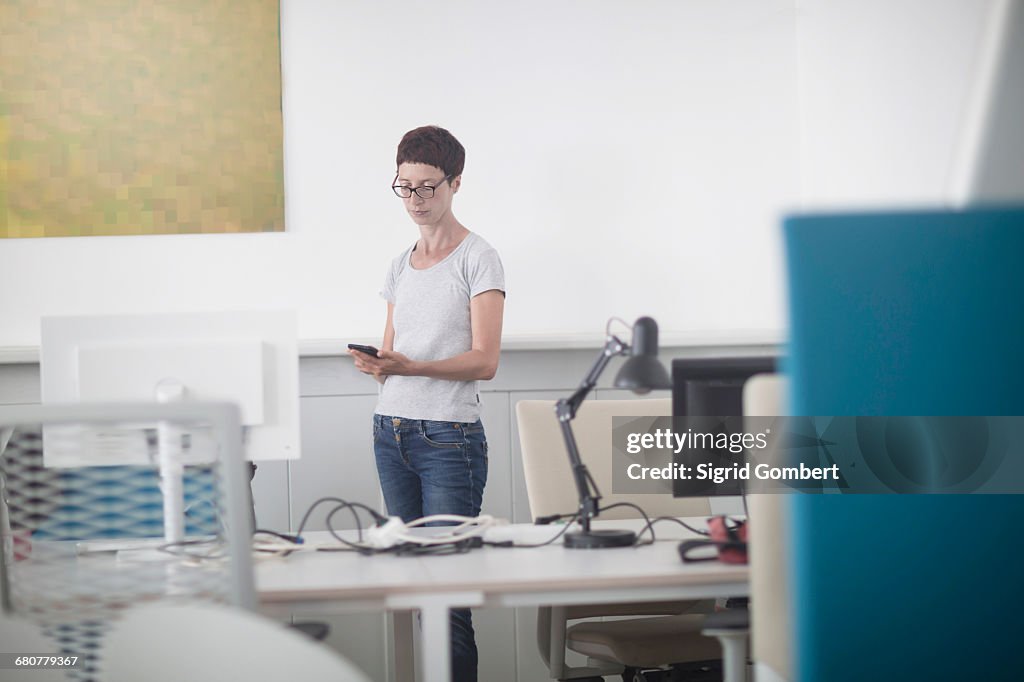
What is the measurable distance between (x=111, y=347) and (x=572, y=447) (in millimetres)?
867

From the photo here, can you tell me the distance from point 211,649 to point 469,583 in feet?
1.42

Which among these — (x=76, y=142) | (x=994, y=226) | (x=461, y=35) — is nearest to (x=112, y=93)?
(x=76, y=142)

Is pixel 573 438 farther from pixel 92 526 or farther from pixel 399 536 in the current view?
pixel 92 526

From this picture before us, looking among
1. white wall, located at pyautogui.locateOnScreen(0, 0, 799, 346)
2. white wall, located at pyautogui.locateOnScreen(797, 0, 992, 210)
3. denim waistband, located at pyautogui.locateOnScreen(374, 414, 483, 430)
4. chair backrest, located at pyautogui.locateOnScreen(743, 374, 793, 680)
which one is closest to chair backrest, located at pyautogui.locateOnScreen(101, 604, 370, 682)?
chair backrest, located at pyautogui.locateOnScreen(743, 374, 793, 680)

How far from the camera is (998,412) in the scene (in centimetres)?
113

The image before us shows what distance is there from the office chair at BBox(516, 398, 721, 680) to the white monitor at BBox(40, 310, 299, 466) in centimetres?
87

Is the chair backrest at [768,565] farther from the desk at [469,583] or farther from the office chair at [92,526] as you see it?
the office chair at [92,526]

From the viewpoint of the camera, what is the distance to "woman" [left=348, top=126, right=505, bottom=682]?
2.37 metres

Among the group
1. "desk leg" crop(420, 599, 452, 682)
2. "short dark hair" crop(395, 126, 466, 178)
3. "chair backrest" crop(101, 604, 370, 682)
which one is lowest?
"desk leg" crop(420, 599, 452, 682)

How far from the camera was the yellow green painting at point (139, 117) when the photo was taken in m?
3.02

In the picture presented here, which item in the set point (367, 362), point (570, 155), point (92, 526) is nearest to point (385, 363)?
point (367, 362)

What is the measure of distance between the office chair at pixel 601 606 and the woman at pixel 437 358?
152mm

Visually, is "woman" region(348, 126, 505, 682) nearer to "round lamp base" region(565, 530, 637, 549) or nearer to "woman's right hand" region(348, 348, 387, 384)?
"woman's right hand" region(348, 348, 387, 384)

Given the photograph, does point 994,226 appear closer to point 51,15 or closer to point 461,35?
point 461,35
